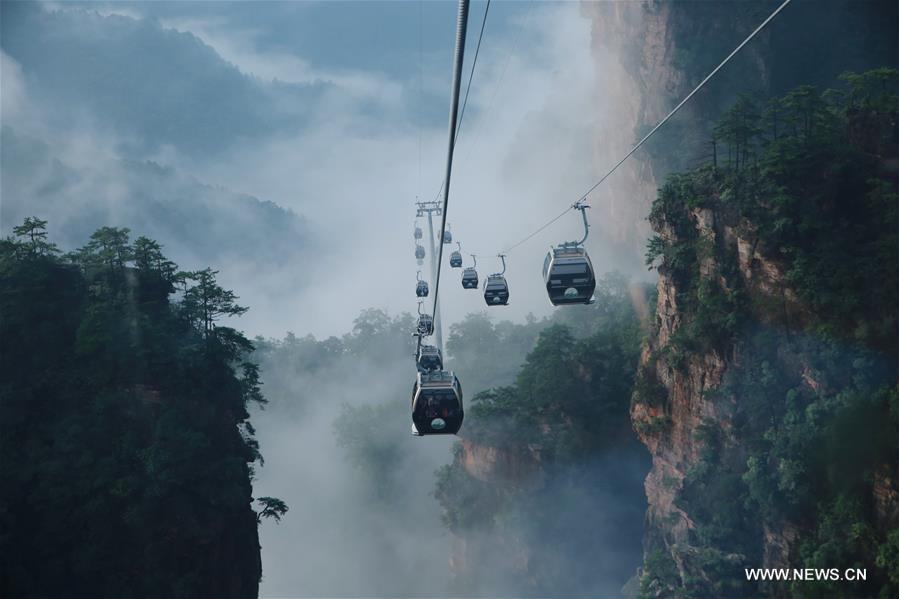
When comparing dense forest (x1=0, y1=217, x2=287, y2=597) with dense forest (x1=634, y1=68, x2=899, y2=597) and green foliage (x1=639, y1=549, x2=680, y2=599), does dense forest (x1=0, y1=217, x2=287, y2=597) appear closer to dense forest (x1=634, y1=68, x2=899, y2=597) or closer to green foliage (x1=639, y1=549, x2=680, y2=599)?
green foliage (x1=639, y1=549, x2=680, y2=599)

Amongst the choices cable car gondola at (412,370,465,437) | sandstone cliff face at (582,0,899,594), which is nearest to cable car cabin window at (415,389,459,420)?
cable car gondola at (412,370,465,437)

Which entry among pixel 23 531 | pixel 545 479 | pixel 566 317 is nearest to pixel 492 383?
pixel 566 317

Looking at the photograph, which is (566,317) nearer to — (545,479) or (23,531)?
(545,479)

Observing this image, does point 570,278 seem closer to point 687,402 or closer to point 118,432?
point 687,402

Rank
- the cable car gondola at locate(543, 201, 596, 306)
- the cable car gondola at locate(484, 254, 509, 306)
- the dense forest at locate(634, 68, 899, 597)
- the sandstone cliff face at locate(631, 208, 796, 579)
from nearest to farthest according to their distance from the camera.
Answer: the cable car gondola at locate(543, 201, 596, 306) < the dense forest at locate(634, 68, 899, 597) < the cable car gondola at locate(484, 254, 509, 306) < the sandstone cliff face at locate(631, 208, 796, 579)

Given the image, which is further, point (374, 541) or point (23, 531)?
A: point (374, 541)

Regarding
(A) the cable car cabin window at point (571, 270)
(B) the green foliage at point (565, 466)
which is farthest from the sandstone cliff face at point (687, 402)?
(A) the cable car cabin window at point (571, 270)
